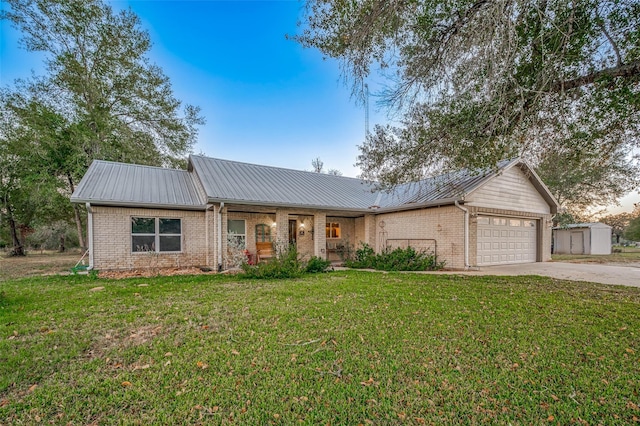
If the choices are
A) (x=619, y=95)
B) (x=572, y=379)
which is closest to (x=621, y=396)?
(x=572, y=379)

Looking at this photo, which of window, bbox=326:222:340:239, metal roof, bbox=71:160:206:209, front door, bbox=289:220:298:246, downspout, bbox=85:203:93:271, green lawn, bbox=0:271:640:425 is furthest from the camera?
window, bbox=326:222:340:239

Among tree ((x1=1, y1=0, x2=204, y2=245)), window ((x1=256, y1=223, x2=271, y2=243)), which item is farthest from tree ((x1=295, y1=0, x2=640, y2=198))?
tree ((x1=1, y1=0, x2=204, y2=245))

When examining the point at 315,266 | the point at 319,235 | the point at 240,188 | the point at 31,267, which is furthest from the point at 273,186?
the point at 31,267

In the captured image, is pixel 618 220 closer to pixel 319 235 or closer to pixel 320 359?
pixel 319 235

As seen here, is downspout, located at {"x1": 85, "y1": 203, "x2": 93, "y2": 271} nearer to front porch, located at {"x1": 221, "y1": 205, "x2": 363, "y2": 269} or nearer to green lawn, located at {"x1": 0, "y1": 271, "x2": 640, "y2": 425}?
green lawn, located at {"x1": 0, "y1": 271, "x2": 640, "y2": 425}

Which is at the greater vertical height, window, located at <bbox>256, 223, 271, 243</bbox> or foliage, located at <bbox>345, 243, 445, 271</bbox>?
window, located at <bbox>256, 223, 271, 243</bbox>

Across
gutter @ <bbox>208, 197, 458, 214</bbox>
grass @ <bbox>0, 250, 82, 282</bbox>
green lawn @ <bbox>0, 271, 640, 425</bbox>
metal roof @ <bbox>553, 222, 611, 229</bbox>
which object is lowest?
grass @ <bbox>0, 250, 82, 282</bbox>

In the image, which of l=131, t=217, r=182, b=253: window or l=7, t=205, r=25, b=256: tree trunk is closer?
l=131, t=217, r=182, b=253: window

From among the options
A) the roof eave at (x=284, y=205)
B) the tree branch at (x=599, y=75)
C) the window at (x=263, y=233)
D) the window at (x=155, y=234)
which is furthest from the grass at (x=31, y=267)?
the tree branch at (x=599, y=75)

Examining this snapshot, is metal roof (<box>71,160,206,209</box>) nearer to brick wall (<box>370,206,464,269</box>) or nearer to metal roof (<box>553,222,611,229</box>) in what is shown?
brick wall (<box>370,206,464,269</box>)

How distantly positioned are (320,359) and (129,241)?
10050 mm

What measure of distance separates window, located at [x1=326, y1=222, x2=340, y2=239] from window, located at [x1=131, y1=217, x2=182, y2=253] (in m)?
7.10

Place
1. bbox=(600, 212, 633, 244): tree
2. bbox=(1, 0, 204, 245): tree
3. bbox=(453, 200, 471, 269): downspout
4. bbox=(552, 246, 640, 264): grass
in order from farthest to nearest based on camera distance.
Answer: bbox=(600, 212, 633, 244): tree < bbox=(1, 0, 204, 245): tree < bbox=(552, 246, 640, 264): grass < bbox=(453, 200, 471, 269): downspout

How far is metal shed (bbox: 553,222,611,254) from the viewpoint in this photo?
1909 centimetres
